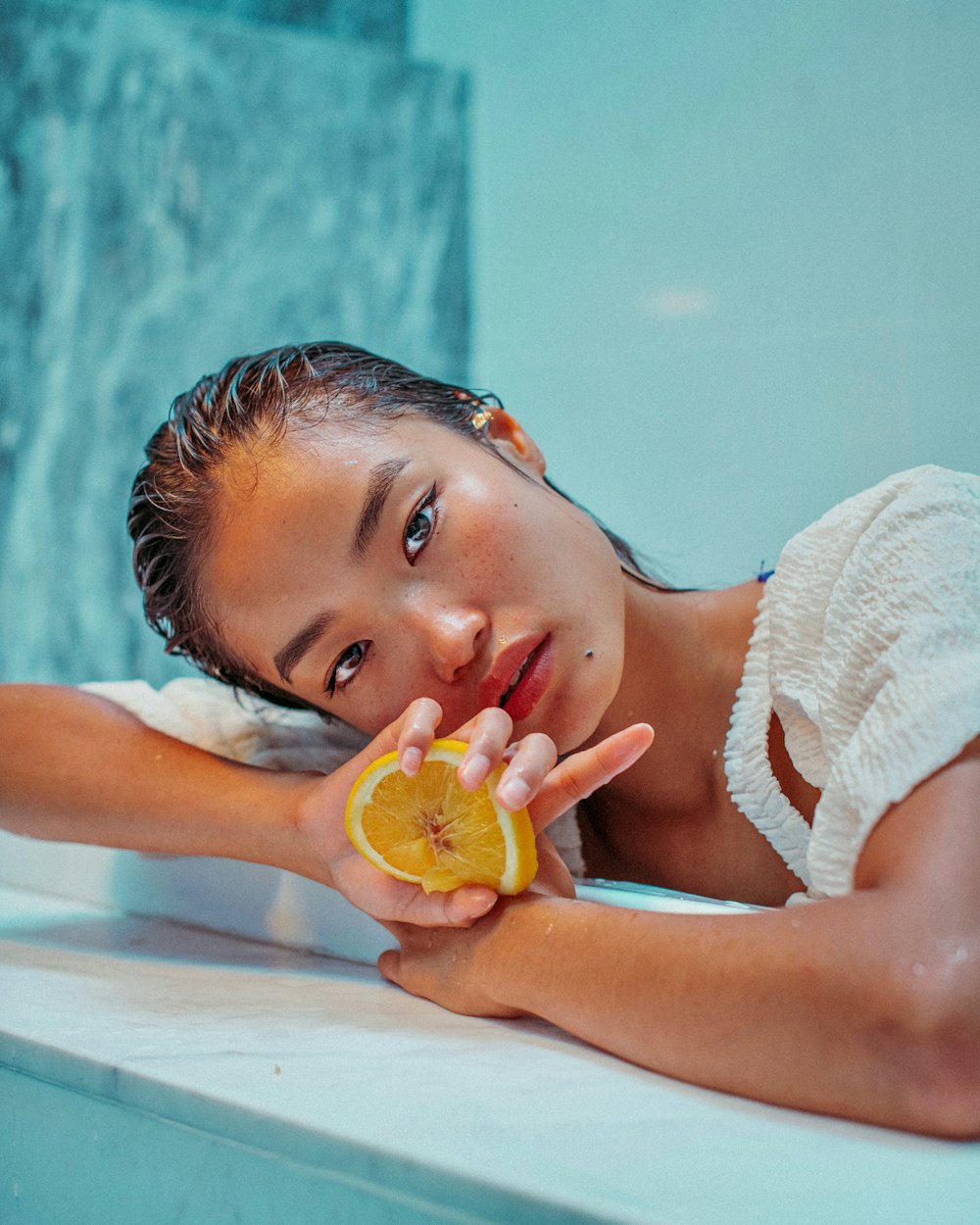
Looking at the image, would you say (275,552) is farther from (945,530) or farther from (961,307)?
(961,307)

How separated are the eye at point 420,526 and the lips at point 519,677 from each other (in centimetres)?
12

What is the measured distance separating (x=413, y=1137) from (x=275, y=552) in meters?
0.56

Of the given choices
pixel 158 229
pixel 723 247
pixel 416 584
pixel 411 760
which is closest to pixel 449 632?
pixel 416 584

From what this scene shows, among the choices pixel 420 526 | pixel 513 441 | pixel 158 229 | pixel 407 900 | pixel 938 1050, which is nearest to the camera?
pixel 938 1050

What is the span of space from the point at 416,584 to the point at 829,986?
0.49 metres

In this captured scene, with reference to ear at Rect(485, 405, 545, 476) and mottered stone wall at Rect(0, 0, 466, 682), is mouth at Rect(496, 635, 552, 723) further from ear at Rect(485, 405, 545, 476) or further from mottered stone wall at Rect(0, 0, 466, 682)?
mottered stone wall at Rect(0, 0, 466, 682)

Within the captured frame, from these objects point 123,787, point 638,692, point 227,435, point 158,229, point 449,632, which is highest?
point 158,229

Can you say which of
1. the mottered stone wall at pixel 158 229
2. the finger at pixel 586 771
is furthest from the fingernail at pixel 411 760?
the mottered stone wall at pixel 158 229

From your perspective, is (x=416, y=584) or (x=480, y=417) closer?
(x=416, y=584)

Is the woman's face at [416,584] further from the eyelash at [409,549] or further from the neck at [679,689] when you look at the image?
the neck at [679,689]

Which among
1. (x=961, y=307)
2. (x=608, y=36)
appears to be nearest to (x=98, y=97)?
(x=608, y=36)

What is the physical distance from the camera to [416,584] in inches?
39.9

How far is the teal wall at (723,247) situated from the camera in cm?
271

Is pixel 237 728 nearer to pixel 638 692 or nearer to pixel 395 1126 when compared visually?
pixel 638 692
